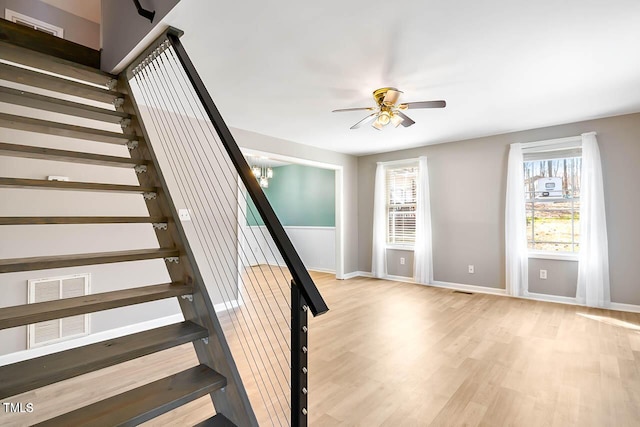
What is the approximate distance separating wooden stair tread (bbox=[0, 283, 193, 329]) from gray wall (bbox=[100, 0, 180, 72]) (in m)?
1.62

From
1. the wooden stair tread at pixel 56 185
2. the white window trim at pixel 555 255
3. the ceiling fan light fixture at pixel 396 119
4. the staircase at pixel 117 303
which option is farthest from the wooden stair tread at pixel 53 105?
the white window trim at pixel 555 255

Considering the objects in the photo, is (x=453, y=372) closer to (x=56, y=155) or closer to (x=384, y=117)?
(x=384, y=117)

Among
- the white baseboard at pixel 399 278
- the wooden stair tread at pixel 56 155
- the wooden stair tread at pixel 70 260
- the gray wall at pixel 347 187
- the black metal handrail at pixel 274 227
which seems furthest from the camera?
the white baseboard at pixel 399 278

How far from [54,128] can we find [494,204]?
16.9 feet

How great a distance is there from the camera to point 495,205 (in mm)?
4730

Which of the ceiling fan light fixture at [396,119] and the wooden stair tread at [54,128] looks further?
the ceiling fan light fixture at [396,119]

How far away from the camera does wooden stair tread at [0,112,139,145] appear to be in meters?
1.77

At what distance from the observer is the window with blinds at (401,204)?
572 cm

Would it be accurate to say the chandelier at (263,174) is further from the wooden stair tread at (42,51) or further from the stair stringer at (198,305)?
the stair stringer at (198,305)

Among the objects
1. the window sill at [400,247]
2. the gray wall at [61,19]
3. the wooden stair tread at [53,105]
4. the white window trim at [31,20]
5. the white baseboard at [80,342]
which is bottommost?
the white baseboard at [80,342]

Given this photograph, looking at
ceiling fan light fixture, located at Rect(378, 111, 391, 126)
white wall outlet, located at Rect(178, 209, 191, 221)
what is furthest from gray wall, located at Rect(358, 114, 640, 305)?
white wall outlet, located at Rect(178, 209, 191, 221)

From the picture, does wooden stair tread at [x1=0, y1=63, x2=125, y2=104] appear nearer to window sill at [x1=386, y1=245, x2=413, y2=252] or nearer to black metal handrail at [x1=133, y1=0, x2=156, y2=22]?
black metal handrail at [x1=133, y1=0, x2=156, y2=22]

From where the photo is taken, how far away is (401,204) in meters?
5.84

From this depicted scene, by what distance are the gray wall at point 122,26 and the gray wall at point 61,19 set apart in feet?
0.71
